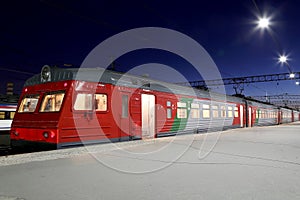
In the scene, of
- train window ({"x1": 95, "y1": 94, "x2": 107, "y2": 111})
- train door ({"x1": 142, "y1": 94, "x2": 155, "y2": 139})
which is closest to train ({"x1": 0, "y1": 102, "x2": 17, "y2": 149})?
train door ({"x1": 142, "y1": 94, "x2": 155, "y2": 139})

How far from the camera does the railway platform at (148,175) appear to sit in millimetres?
3746

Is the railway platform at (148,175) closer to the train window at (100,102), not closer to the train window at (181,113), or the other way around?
the train window at (100,102)

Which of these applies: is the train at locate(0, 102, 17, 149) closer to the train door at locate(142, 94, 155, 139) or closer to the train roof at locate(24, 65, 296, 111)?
the train roof at locate(24, 65, 296, 111)

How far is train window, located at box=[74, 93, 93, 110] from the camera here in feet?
24.3

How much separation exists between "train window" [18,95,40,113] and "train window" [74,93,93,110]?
158cm

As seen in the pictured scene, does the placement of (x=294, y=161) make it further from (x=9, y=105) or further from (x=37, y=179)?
(x=9, y=105)

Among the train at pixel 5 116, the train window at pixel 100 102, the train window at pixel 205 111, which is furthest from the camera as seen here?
the train at pixel 5 116

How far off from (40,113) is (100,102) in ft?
6.02

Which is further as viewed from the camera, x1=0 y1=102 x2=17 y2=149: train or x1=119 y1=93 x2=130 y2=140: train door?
x1=0 y1=102 x2=17 y2=149: train

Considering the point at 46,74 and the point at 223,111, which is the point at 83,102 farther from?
the point at 223,111

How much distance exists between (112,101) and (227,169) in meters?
4.51

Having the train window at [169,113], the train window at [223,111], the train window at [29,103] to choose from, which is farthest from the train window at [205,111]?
the train window at [29,103]

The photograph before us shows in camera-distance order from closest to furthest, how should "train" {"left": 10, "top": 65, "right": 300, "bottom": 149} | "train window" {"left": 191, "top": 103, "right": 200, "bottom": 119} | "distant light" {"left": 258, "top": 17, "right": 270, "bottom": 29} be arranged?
"train" {"left": 10, "top": 65, "right": 300, "bottom": 149}, "distant light" {"left": 258, "top": 17, "right": 270, "bottom": 29}, "train window" {"left": 191, "top": 103, "right": 200, "bottom": 119}

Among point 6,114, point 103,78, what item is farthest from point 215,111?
point 6,114
